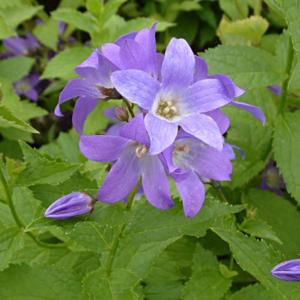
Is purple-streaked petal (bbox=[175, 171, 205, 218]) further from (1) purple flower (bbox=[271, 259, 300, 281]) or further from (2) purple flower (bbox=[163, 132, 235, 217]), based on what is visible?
(1) purple flower (bbox=[271, 259, 300, 281])

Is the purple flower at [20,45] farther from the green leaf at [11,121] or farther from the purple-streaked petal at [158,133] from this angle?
the purple-streaked petal at [158,133]

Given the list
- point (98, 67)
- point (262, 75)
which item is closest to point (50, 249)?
point (98, 67)

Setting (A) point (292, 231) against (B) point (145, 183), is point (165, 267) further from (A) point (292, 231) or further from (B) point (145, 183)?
(B) point (145, 183)

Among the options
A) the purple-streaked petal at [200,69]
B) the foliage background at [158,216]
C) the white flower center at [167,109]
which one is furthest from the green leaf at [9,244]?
the purple-streaked petal at [200,69]

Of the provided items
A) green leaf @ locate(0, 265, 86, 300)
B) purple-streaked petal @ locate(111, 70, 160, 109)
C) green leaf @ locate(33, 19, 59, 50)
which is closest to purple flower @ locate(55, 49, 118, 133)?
purple-streaked petal @ locate(111, 70, 160, 109)

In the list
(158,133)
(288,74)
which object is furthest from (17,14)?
(158,133)
